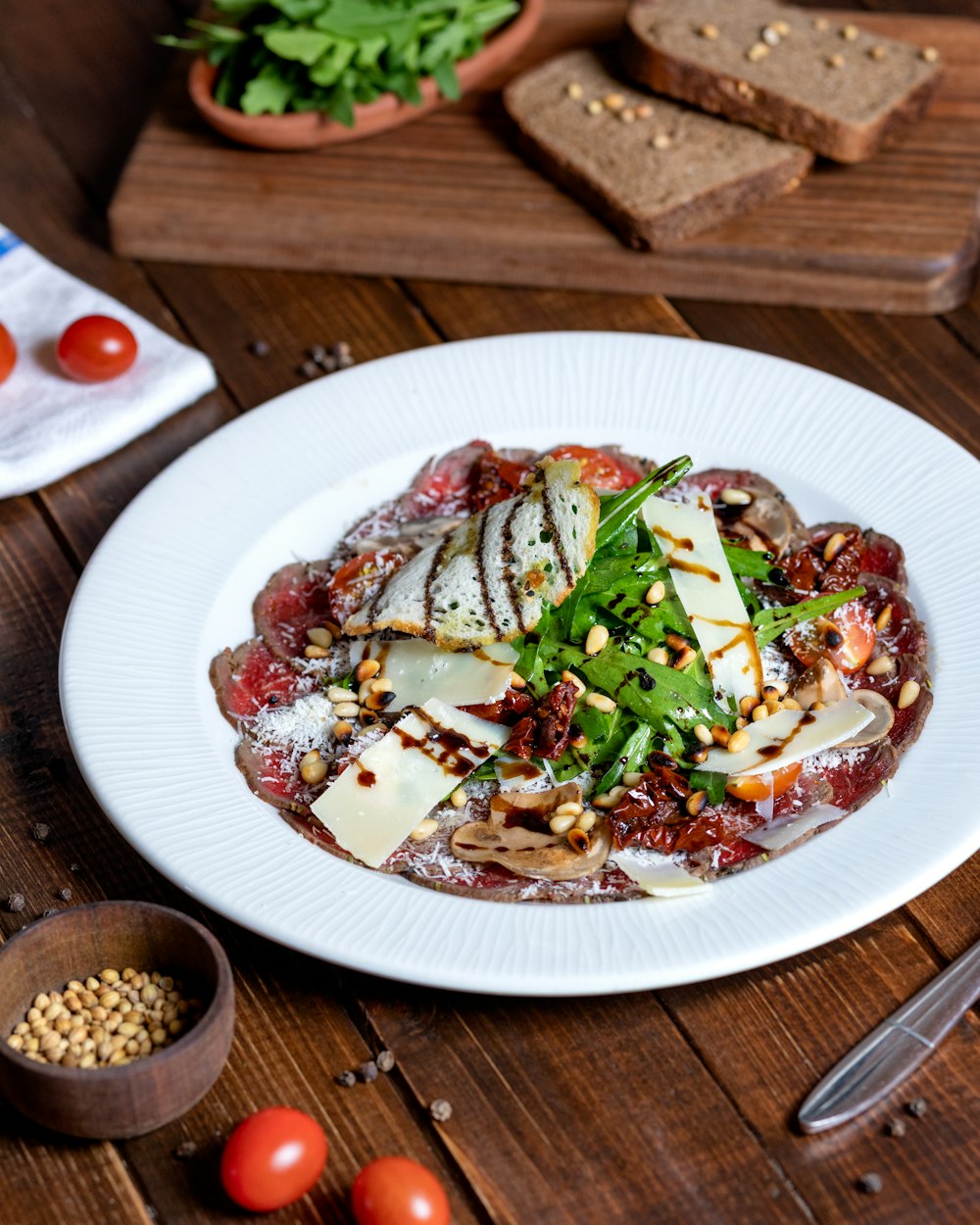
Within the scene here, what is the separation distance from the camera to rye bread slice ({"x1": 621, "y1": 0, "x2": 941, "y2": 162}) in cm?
496

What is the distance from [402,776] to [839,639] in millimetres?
1109

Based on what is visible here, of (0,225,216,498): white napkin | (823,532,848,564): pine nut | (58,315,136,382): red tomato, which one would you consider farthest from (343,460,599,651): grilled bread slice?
(58,315,136,382): red tomato

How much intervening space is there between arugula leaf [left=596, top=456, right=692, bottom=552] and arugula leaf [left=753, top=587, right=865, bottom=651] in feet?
1.27

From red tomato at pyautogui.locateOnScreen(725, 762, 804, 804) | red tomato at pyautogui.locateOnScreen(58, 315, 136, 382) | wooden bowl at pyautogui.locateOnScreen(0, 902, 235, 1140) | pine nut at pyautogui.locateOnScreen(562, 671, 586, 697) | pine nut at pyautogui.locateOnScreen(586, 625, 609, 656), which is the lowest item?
red tomato at pyautogui.locateOnScreen(58, 315, 136, 382)

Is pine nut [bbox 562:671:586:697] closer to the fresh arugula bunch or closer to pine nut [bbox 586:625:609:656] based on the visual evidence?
pine nut [bbox 586:625:609:656]

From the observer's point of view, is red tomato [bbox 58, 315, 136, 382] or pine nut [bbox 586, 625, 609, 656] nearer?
pine nut [bbox 586, 625, 609, 656]

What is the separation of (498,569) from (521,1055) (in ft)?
3.53

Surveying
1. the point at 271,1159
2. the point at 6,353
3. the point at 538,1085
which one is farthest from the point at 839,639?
the point at 6,353

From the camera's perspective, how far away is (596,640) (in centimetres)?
336

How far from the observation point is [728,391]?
4.15m

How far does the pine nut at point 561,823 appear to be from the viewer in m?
3.14

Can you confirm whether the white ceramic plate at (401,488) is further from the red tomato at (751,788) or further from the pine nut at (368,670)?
the pine nut at (368,670)

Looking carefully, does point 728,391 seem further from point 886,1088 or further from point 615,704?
point 886,1088

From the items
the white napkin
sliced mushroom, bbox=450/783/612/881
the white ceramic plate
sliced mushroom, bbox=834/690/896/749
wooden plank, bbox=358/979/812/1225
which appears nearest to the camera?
wooden plank, bbox=358/979/812/1225
